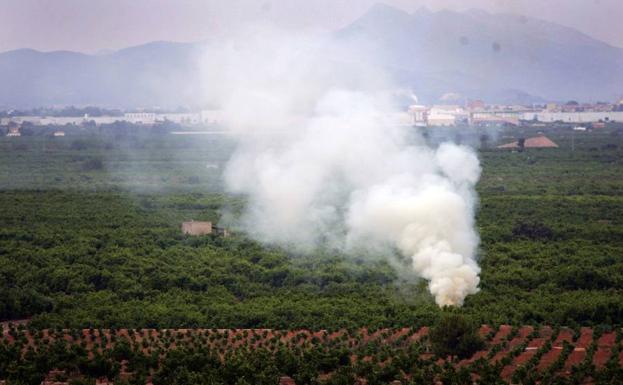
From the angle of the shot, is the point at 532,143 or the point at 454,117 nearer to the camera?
the point at 532,143

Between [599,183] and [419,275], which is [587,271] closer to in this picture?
[419,275]

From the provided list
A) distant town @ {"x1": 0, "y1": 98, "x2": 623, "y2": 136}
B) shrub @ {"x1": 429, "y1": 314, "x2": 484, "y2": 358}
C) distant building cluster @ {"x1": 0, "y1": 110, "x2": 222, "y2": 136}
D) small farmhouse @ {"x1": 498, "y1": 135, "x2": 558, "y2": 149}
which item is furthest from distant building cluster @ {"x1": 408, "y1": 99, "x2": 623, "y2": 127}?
shrub @ {"x1": 429, "y1": 314, "x2": 484, "y2": 358}

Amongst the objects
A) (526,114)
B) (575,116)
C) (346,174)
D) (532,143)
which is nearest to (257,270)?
(346,174)

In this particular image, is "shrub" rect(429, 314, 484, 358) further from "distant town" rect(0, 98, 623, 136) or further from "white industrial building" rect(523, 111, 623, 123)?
"white industrial building" rect(523, 111, 623, 123)

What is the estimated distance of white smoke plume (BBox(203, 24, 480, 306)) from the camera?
30188 mm

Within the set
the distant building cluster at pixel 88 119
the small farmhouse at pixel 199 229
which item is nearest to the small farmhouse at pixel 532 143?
the distant building cluster at pixel 88 119

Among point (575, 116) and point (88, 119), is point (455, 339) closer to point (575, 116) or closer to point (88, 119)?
point (88, 119)

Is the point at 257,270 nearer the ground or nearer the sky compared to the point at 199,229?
nearer the ground

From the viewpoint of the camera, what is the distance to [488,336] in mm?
24500

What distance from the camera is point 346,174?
3672 cm

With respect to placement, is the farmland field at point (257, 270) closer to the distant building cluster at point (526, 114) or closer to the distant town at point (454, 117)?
the distant town at point (454, 117)

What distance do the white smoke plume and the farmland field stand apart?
998 mm

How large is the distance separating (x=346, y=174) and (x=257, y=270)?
18.7 feet

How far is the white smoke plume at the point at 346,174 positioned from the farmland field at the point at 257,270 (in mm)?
998
